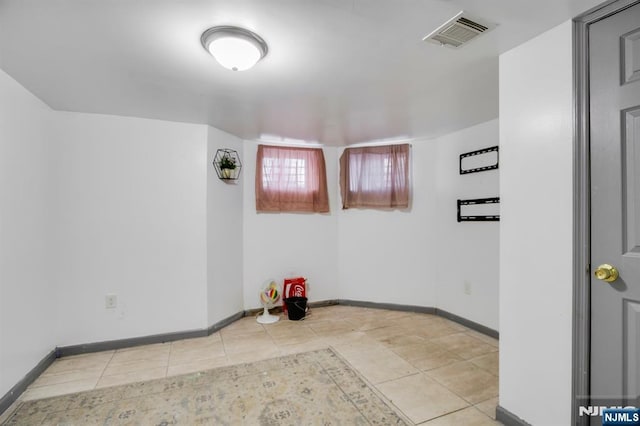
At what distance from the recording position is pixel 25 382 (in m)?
2.10

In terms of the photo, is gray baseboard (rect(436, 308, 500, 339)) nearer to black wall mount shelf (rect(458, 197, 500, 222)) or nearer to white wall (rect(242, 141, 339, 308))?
black wall mount shelf (rect(458, 197, 500, 222))

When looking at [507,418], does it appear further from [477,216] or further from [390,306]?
[390,306]

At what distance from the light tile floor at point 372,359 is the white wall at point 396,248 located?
436 mm

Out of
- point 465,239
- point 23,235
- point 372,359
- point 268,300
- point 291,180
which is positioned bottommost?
point 372,359

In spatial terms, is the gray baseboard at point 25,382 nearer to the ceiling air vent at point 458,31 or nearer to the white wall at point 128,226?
the white wall at point 128,226

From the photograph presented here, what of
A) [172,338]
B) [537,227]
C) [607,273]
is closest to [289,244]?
[172,338]

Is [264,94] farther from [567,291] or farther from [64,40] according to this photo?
[567,291]

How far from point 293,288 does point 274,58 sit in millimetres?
2605

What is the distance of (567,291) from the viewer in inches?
57.2

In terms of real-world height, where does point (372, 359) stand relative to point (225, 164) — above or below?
below

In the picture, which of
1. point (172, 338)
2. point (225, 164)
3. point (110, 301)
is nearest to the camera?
point (110, 301)

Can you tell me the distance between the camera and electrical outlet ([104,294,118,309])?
8.89 ft

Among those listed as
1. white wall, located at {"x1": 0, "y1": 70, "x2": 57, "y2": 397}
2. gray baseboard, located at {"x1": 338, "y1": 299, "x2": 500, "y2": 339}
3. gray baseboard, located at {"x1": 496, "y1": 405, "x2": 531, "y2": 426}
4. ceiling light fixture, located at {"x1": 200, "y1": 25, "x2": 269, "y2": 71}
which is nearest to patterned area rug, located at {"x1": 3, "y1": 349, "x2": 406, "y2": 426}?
white wall, located at {"x1": 0, "y1": 70, "x2": 57, "y2": 397}

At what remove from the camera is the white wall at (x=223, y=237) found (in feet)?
10.0
